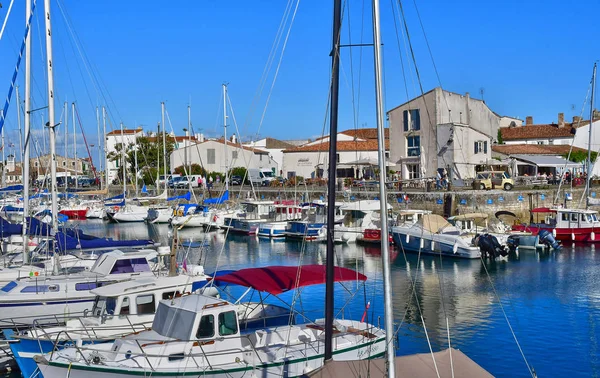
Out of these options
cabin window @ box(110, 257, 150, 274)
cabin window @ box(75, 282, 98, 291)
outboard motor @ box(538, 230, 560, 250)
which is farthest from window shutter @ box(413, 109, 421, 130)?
cabin window @ box(75, 282, 98, 291)

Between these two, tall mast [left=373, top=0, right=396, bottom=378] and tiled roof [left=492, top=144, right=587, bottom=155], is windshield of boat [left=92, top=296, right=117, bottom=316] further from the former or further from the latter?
tiled roof [left=492, top=144, right=587, bottom=155]

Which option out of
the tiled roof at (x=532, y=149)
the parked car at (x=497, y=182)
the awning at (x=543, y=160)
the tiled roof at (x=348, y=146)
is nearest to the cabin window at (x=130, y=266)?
the parked car at (x=497, y=182)

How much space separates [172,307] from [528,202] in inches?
1727

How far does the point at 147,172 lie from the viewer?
93000 mm

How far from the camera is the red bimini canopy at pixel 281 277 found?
17.5m

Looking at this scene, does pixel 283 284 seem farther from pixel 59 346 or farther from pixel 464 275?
pixel 464 275

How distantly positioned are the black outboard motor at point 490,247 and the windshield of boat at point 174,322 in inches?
1072

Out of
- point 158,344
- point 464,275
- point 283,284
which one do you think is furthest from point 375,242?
point 158,344

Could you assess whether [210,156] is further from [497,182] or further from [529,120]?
[529,120]

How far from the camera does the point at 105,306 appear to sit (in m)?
18.6

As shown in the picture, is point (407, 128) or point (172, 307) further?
point (407, 128)

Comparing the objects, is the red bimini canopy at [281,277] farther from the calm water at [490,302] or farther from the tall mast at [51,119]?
the tall mast at [51,119]

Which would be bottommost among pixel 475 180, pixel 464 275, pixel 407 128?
pixel 464 275

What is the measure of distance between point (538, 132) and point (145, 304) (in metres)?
73.3
